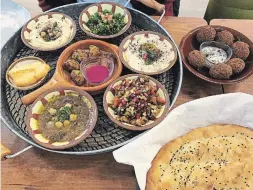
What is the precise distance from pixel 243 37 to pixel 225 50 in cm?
13

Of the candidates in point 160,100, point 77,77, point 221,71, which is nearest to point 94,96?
point 77,77

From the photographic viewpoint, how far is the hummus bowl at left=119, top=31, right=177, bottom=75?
184cm

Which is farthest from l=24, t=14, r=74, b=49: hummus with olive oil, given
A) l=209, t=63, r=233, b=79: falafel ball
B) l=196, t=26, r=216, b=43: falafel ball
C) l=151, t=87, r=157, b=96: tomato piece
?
l=209, t=63, r=233, b=79: falafel ball

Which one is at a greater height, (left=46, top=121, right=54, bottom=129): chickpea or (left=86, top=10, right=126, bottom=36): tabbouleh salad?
(left=86, top=10, right=126, bottom=36): tabbouleh salad

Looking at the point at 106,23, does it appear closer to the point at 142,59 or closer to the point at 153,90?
the point at 142,59

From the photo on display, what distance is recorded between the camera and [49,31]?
2006 millimetres

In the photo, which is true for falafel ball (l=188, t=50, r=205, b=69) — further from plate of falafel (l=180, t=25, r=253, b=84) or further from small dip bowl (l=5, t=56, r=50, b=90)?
small dip bowl (l=5, t=56, r=50, b=90)

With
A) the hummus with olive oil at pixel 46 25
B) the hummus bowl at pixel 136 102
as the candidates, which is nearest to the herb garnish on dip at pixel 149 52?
the hummus bowl at pixel 136 102

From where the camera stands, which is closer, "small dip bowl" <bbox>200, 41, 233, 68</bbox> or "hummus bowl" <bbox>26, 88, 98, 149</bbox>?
"hummus bowl" <bbox>26, 88, 98, 149</bbox>

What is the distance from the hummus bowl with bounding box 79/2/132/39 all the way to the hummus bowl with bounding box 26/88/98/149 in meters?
0.44

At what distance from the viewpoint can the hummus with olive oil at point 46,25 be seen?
1.95 meters

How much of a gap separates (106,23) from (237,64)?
2.44 feet

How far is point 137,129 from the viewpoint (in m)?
1.55

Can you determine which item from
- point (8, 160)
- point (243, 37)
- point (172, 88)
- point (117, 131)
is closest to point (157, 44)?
point (172, 88)
